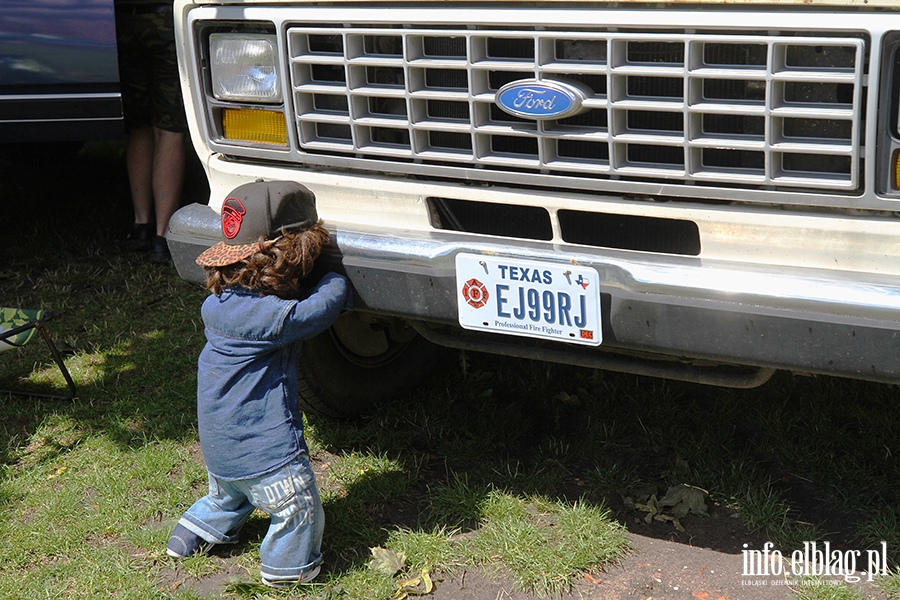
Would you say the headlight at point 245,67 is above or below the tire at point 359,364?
above

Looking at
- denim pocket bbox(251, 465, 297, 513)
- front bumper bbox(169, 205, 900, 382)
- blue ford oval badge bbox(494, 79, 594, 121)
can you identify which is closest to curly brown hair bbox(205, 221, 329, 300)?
front bumper bbox(169, 205, 900, 382)

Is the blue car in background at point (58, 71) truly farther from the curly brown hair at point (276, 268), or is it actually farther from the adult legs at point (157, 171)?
the curly brown hair at point (276, 268)

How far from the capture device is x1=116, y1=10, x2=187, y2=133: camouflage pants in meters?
5.09

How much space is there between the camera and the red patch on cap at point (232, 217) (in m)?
2.56

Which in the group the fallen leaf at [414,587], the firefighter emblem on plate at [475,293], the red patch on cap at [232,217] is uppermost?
the red patch on cap at [232,217]

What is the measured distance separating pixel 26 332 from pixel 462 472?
1790mm

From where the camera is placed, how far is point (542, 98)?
7.80 ft

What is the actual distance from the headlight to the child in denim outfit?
381 millimetres

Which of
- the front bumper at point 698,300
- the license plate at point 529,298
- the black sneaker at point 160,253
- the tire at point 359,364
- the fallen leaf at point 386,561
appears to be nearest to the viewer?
the front bumper at point 698,300

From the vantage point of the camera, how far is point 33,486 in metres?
3.20

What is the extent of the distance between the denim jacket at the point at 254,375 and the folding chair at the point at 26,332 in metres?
1.31

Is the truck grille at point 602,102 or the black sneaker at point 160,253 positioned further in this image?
the black sneaker at point 160,253

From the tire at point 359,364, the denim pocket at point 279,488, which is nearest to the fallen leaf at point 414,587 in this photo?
the denim pocket at point 279,488

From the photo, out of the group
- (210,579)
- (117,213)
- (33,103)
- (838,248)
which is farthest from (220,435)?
(117,213)
